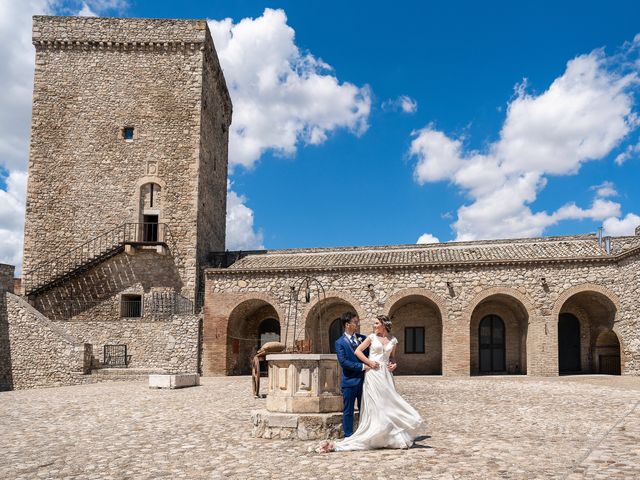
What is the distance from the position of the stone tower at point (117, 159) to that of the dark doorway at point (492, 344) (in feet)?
41.3

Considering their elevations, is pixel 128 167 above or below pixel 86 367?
above

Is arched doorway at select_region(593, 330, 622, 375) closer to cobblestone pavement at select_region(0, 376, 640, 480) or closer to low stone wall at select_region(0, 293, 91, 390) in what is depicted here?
cobblestone pavement at select_region(0, 376, 640, 480)

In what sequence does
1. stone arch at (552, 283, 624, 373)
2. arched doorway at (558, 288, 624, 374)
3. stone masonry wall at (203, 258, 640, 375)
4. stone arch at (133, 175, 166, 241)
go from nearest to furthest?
stone masonry wall at (203, 258, 640, 375), stone arch at (552, 283, 624, 373), arched doorway at (558, 288, 624, 374), stone arch at (133, 175, 166, 241)

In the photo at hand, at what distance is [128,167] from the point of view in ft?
84.4

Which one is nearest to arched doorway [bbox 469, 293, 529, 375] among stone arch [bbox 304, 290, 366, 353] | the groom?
stone arch [bbox 304, 290, 366, 353]

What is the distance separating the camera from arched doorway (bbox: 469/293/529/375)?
76.4 feet

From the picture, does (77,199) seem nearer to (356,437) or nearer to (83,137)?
(83,137)

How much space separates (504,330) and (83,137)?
68.1 feet

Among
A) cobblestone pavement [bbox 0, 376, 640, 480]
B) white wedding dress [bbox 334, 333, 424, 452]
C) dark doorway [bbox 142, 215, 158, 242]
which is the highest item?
dark doorway [bbox 142, 215, 158, 242]

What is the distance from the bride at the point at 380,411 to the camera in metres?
7.43

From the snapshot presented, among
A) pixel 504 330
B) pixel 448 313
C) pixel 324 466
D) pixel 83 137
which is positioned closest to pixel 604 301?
pixel 504 330

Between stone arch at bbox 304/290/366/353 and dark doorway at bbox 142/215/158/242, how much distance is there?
806cm

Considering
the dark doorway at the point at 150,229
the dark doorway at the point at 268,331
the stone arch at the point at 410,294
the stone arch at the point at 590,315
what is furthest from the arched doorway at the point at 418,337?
the dark doorway at the point at 150,229

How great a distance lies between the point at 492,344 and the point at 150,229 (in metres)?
16.0
